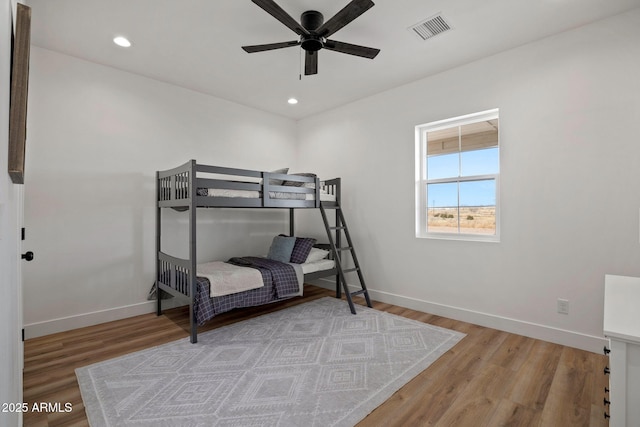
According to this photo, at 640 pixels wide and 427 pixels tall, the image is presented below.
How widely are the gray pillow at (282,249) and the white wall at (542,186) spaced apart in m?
1.21

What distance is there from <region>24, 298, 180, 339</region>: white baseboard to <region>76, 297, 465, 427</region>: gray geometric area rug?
1.01 metres

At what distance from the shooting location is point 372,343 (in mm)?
2664

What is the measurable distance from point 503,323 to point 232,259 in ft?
9.96

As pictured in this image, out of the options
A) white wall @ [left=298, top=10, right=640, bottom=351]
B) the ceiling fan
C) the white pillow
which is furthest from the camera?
the white pillow

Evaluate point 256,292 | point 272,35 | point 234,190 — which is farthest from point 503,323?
point 272,35

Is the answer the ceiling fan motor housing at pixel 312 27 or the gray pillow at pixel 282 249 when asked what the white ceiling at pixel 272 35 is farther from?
the gray pillow at pixel 282 249

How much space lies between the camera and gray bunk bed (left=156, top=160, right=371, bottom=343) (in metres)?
2.77

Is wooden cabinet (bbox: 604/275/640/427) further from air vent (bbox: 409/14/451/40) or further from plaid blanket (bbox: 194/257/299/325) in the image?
plaid blanket (bbox: 194/257/299/325)

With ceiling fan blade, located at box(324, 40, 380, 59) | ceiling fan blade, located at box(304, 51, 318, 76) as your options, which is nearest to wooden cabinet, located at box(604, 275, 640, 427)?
ceiling fan blade, located at box(324, 40, 380, 59)

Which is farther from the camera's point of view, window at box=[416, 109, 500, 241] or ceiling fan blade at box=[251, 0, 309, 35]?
window at box=[416, 109, 500, 241]

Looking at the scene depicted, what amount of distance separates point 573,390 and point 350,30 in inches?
118

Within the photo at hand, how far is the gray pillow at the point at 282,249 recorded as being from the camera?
12.7 feet

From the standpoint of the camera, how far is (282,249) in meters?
3.94

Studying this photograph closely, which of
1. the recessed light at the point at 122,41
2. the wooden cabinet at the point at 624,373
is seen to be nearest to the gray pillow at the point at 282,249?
the recessed light at the point at 122,41
